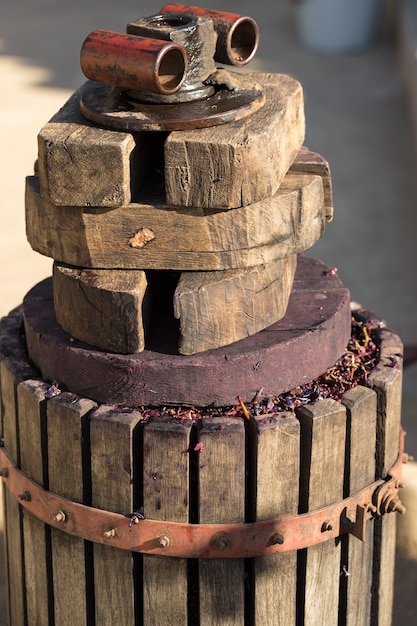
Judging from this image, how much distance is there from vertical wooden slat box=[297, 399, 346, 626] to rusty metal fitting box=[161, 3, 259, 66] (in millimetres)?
914

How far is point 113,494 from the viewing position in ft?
8.57

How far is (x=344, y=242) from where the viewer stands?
279 inches

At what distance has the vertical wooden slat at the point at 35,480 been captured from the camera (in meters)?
2.70

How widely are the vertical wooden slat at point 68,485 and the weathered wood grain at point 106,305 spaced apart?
168mm

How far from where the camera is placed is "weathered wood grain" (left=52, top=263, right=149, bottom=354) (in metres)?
2.57

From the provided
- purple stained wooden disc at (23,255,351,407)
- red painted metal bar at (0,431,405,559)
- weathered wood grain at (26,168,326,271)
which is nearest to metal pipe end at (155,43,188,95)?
weathered wood grain at (26,168,326,271)

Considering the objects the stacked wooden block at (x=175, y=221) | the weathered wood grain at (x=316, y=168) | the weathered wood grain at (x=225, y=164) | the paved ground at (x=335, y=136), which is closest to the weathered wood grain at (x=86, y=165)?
the stacked wooden block at (x=175, y=221)

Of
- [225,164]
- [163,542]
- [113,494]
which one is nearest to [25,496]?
[113,494]

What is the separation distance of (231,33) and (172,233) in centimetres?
55

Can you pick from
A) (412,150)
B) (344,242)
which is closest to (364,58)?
(412,150)

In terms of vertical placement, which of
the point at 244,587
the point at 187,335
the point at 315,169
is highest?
the point at 315,169

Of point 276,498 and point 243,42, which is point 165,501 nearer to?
point 276,498

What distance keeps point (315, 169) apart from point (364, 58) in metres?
8.73

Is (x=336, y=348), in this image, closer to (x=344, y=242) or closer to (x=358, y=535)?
(x=358, y=535)
